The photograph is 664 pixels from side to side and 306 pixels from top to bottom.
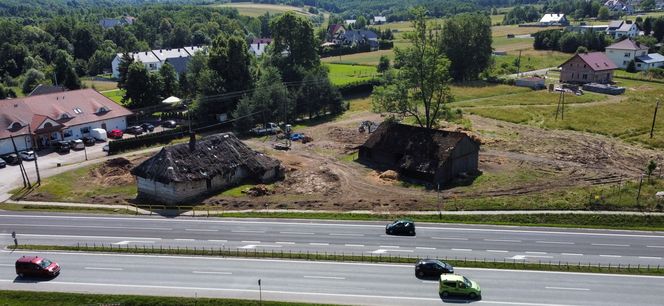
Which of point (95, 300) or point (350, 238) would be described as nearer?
point (95, 300)

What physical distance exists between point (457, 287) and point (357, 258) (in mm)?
9758

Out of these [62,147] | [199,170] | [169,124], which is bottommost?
[62,147]

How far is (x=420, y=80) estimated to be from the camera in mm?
80250

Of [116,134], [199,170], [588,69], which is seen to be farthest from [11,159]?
[588,69]

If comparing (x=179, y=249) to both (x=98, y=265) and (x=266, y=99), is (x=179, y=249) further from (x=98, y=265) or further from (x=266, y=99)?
(x=266, y=99)

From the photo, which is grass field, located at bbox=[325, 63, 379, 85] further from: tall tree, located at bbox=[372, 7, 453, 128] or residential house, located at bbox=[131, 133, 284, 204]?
residential house, located at bbox=[131, 133, 284, 204]

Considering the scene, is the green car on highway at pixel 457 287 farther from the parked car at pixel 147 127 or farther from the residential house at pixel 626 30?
the residential house at pixel 626 30

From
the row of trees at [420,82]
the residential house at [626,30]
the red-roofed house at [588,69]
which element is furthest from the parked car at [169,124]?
the residential house at [626,30]

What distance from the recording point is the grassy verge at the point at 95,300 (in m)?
36.9

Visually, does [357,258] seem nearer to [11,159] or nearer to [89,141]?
[11,159]

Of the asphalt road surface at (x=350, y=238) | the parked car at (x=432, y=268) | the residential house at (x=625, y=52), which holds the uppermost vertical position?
the residential house at (x=625, y=52)

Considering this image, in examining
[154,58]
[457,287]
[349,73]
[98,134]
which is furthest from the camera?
[349,73]

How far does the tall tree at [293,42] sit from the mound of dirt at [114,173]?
162ft

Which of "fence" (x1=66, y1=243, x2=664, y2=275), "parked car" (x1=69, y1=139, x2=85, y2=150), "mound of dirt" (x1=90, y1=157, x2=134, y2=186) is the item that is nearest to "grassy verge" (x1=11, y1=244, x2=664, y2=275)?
"fence" (x1=66, y1=243, x2=664, y2=275)
